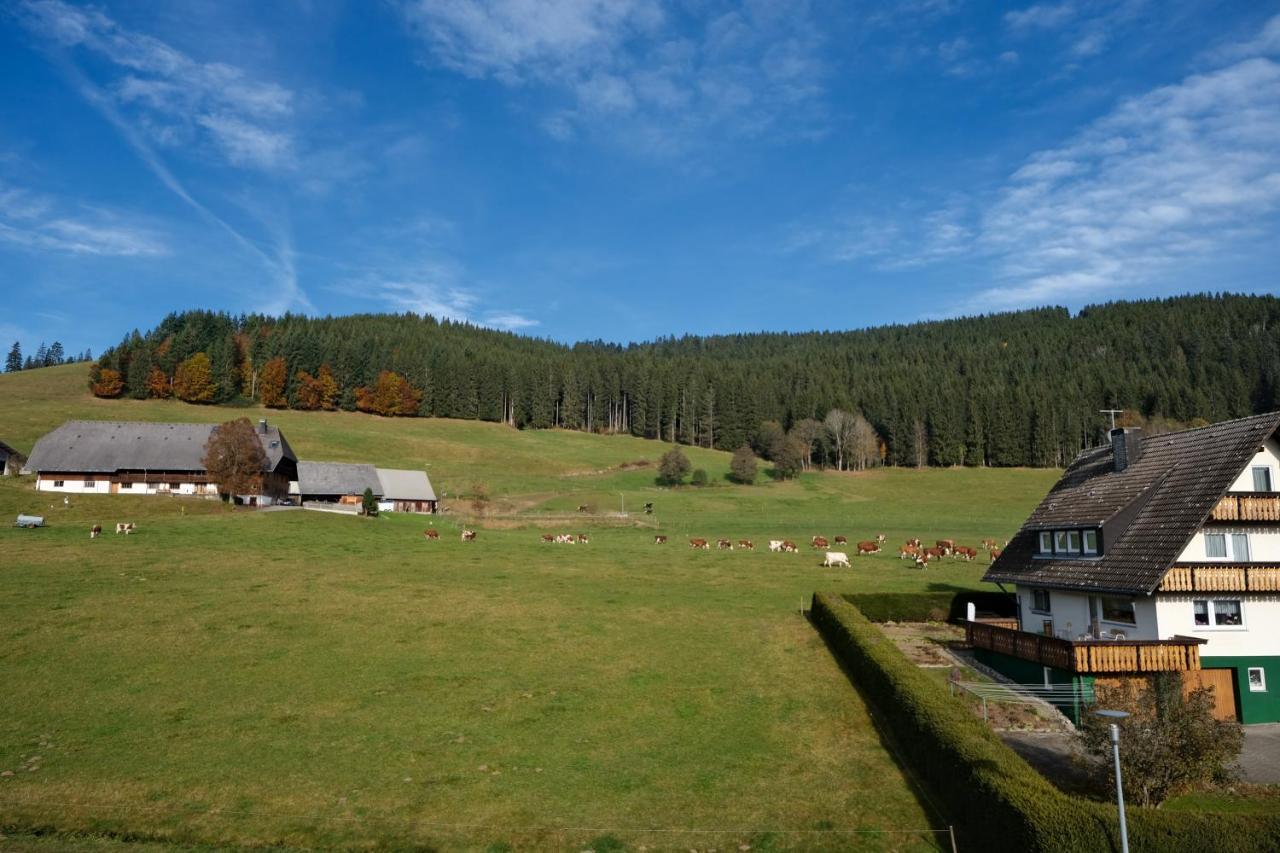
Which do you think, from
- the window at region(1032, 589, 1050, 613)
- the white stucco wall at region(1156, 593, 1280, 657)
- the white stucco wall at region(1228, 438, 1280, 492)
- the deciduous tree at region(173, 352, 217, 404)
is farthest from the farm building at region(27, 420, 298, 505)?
the white stucco wall at region(1228, 438, 1280, 492)

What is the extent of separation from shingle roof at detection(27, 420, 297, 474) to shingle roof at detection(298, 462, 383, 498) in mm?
3748

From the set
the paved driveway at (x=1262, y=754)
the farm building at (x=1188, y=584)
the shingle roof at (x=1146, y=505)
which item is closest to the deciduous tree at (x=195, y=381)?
the shingle roof at (x=1146, y=505)

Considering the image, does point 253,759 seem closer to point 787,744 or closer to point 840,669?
point 787,744

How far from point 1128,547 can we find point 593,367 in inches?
5635

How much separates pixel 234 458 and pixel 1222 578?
223 feet

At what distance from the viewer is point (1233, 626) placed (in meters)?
26.3

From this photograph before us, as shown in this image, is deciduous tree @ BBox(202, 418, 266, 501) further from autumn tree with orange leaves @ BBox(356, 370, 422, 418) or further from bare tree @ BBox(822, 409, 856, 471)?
bare tree @ BBox(822, 409, 856, 471)

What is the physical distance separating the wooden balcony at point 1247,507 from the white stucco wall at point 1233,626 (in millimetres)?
2744

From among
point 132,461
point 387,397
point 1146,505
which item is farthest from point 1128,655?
point 387,397

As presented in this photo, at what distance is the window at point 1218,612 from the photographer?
87.0 ft

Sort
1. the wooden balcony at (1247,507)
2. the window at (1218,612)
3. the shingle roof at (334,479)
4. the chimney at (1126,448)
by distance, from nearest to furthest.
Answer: the window at (1218,612) → the wooden balcony at (1247,507) → the chimney at (1126,448) → the shingle roof at (334,479)

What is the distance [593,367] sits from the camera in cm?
16688

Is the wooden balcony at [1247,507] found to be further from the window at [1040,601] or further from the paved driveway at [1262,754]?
the window at [1040,601]

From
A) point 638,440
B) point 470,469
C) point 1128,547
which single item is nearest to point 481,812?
point 1128,547
